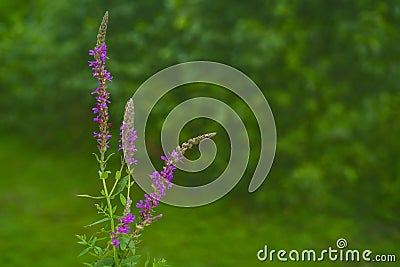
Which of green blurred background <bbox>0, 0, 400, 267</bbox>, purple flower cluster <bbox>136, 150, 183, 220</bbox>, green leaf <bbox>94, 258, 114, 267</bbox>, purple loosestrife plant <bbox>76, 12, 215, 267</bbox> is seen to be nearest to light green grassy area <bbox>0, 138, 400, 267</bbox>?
green blurred background <bbox>0, 0, 400, 267</bbox>

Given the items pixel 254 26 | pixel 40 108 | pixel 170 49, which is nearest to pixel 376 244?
pixel 254 26

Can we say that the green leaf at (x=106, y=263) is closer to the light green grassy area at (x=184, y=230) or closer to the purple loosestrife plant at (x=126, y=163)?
the purple loosestrife plant at (x=126, y=163)

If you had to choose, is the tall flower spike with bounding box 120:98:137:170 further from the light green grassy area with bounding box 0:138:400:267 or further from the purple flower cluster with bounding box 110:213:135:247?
the light green grassy area with bounding box 0:138:400:267

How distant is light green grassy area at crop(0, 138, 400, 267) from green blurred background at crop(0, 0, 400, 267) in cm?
1

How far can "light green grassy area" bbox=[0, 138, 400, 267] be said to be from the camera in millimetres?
4406

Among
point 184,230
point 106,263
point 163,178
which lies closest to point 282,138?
point 184,230

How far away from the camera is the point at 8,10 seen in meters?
7.98

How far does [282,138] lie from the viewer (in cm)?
515

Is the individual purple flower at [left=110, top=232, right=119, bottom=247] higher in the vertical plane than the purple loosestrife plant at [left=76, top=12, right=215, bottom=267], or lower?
lower

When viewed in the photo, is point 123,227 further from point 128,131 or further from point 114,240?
point 128,131

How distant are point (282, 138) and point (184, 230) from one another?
1105 millimetres

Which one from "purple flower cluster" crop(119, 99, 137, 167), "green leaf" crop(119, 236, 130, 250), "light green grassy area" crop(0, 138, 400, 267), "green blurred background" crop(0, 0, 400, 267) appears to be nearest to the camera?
"purple flower cluster" crop(119, 99, 137, 167)

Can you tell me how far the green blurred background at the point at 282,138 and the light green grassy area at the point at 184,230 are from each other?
0.05 feet

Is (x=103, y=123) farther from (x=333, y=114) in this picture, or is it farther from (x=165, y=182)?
(x=333, y=114)
